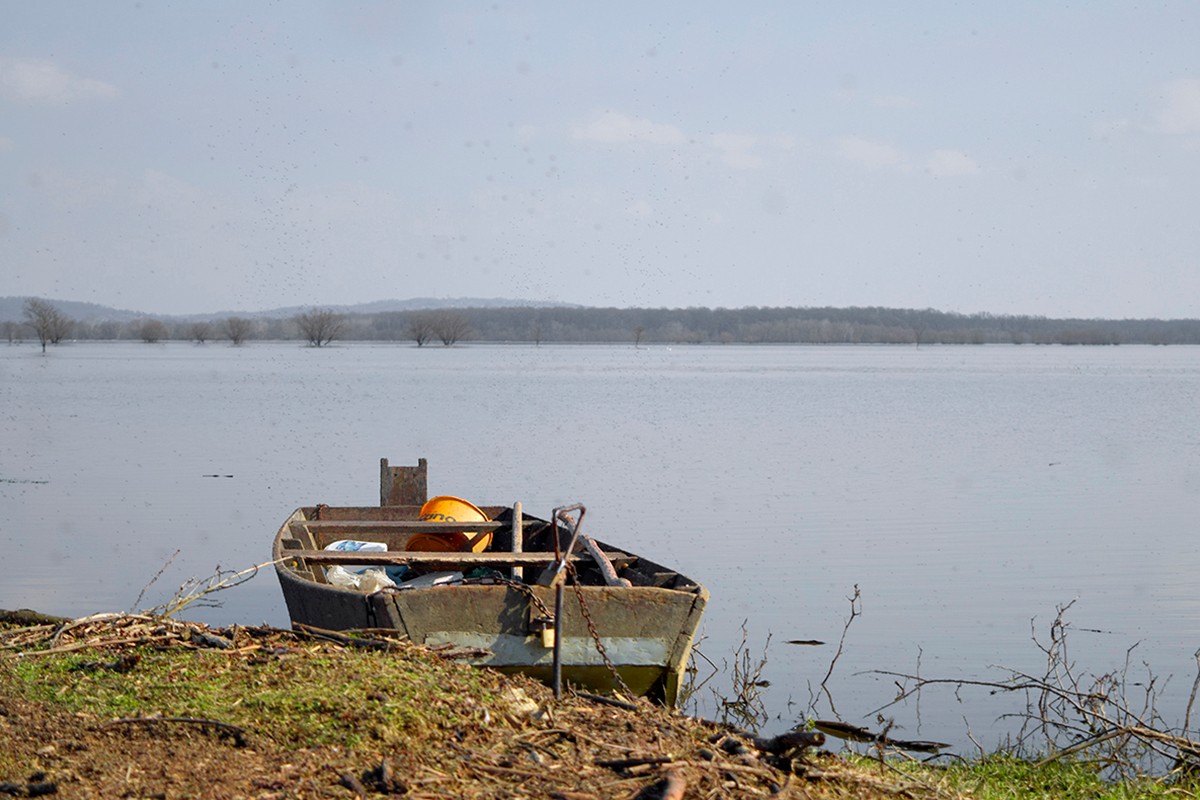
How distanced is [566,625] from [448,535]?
14.8 feet

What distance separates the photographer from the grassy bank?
4887 millimetres

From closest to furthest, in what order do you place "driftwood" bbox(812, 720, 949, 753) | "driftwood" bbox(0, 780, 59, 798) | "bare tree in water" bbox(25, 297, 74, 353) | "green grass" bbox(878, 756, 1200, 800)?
"driftwood" bbox(0, 780, 59, 798) < "green grass" bbox(878, 756, 1200, 800) < "driftwood" bbox(812, 720, 949, 753) < "bare tree in water" bbox(25, 297, 74, 353)

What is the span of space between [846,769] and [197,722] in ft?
9.45

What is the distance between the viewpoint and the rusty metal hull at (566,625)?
783cm

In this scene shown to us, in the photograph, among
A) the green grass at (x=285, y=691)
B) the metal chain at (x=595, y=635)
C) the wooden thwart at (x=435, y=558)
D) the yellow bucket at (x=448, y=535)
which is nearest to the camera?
the green grass at (x=285, y=691)

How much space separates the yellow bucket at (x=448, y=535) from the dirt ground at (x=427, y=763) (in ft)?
20.6

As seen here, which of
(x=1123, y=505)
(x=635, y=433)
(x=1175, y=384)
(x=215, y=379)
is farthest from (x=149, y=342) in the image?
(x=1123, y=505)

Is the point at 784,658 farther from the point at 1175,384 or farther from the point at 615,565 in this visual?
the point at 1175,384

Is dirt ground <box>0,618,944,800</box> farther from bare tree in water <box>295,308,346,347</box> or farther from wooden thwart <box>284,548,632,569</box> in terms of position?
bare tree in water <box>295,308,346,347</box>

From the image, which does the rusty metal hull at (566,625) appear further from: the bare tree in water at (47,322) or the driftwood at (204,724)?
the bare tree in water at (47,322)

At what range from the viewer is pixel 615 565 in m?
10.1

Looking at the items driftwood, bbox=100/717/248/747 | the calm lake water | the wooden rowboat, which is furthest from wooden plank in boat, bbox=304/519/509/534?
driftwood, bbox=100/717/248/747

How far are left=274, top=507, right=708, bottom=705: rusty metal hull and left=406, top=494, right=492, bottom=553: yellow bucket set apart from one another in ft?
13.1

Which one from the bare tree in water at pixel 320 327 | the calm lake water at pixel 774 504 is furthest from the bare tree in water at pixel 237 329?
the calm lake water at pixel 774 504
